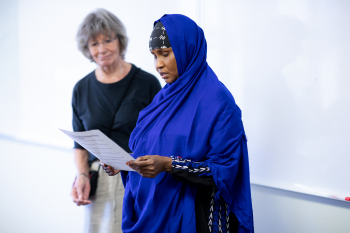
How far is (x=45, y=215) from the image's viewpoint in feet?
8.35

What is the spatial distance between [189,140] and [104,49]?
2.92 feet

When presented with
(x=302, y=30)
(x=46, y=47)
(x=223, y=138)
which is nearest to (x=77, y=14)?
(x=46, y=47)

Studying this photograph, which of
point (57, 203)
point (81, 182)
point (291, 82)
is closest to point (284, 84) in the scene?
point (291, 82)

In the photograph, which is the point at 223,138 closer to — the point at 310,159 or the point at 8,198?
the point at 310,159

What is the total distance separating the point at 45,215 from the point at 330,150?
226 centimetres

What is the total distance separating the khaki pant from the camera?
1.50 meters

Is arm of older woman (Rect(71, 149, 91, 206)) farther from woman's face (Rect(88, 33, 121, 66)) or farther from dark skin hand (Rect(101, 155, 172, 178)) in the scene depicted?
dark skin hand (Rect(101, 155, 172, 178))

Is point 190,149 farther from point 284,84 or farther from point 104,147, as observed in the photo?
point 284,84

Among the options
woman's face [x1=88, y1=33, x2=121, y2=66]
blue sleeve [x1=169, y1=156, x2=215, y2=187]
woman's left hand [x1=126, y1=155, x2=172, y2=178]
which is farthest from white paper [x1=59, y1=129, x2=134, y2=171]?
woman's face [x1=88, y1=33, x2=121, y2=66]

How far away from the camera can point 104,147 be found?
90cm

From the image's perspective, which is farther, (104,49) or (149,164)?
(104,49)

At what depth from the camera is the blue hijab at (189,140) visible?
93cm

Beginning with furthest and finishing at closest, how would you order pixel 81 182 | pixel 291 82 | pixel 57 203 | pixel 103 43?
pixel 57 203 → pixel 103 43 → pixel 81 182 → pixel 291 82

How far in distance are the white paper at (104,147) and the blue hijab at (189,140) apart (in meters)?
0.11
